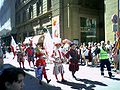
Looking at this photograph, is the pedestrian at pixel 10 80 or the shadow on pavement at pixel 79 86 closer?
the pedestrian at pixel 10 80

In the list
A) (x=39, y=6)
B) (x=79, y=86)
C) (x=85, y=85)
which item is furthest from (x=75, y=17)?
(x=79, y=86)

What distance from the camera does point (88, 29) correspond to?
130ft

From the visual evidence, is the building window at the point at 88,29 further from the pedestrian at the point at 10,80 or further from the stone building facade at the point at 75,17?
the pedestrian at the point at 10,80

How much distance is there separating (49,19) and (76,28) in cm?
644

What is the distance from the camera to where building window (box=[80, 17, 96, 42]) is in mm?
39062

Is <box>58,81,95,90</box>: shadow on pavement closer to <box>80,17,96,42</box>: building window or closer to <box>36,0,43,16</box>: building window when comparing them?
<box>80,17,96,42</box>: building window

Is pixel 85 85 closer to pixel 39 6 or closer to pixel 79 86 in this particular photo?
pixel 79 86

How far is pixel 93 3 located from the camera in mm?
41062

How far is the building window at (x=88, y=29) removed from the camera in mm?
39062

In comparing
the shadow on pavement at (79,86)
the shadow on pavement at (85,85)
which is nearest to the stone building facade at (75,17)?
the shadow on pavement at (85,85)

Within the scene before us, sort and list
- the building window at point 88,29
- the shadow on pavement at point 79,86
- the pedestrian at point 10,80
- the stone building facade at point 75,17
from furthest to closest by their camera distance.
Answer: the building window at point 88,29 → the stone building facade at point 75,17 → the shadow on pavement at point 79,86 → the pedestrian at point 10,80


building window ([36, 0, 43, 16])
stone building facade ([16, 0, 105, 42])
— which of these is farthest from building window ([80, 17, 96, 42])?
building window ([36, 0, 43, 16])

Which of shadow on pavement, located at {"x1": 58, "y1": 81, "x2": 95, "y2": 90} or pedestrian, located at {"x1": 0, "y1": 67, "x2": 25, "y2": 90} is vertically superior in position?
pedestrian, located at {"x1": 0, "y1": 67, "x2": 25, "y2": 90}

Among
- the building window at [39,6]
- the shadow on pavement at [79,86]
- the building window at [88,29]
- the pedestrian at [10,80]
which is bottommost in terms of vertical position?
the shadow on pavement at [79,86]
